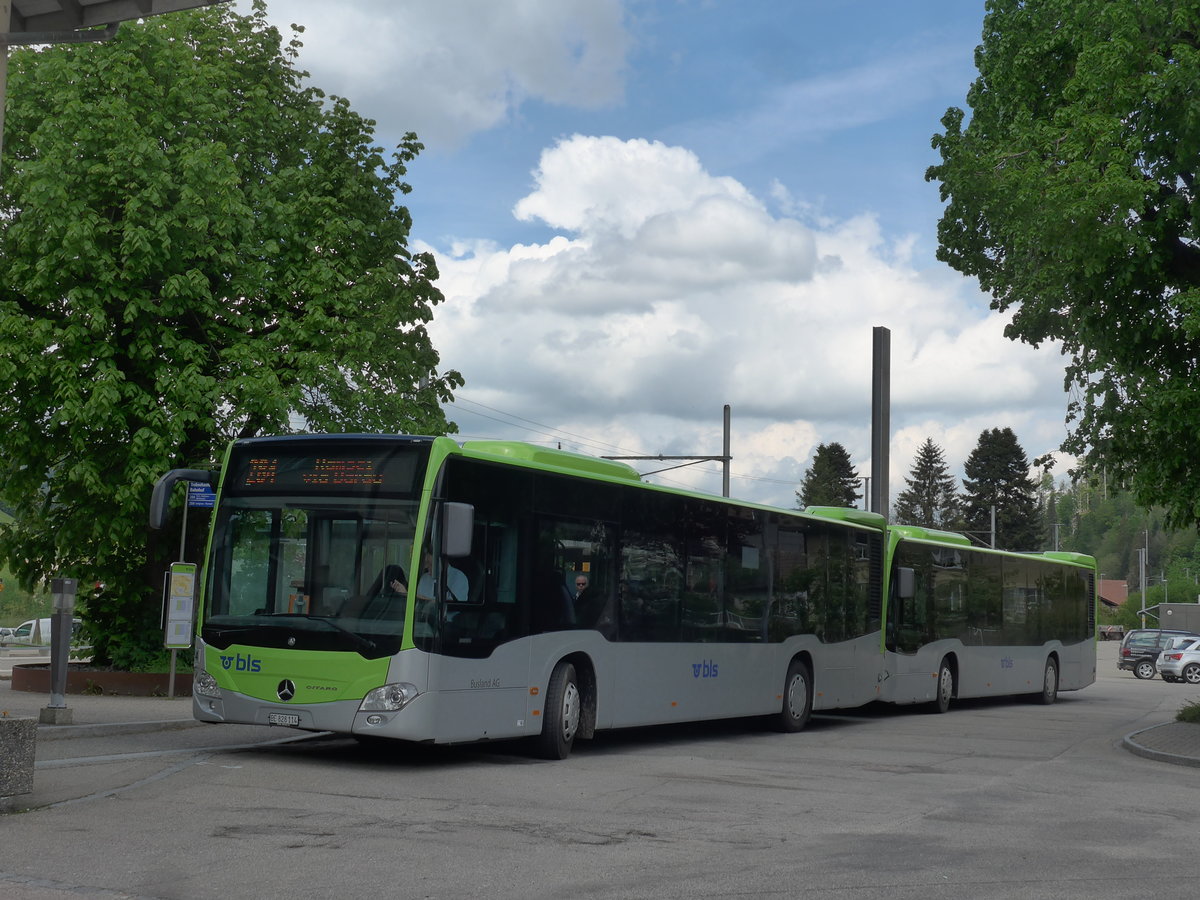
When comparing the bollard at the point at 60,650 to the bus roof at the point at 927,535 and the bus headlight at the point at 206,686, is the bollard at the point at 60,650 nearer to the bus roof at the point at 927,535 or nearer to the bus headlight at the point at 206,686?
the bus headlight at the point at 206,686

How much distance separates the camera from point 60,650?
52.3 ft

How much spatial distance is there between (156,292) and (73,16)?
37.6 ft

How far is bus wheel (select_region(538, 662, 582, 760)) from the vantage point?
1406 cm

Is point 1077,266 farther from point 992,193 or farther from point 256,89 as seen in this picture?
point 256,89

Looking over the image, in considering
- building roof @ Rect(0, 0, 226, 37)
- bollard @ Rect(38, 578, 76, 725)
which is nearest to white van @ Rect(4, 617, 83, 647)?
bollard @ Rect(38, 578, 76, 725)

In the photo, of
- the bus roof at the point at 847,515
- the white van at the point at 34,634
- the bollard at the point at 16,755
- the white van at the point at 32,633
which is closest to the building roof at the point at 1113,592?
the white van at the point at 32,633

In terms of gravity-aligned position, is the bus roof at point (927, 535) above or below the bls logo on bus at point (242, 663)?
above

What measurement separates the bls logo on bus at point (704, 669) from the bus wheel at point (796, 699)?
2355 mm

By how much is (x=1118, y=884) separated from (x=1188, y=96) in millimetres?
12283

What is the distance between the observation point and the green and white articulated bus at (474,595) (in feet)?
41.2

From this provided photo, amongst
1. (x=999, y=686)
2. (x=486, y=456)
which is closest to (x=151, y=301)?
(x=486, y=456)

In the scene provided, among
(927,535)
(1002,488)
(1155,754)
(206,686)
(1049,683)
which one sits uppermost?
(1002,488)

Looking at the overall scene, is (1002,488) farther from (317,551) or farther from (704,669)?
(317,551)

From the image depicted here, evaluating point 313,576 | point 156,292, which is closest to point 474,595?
point 313,576
